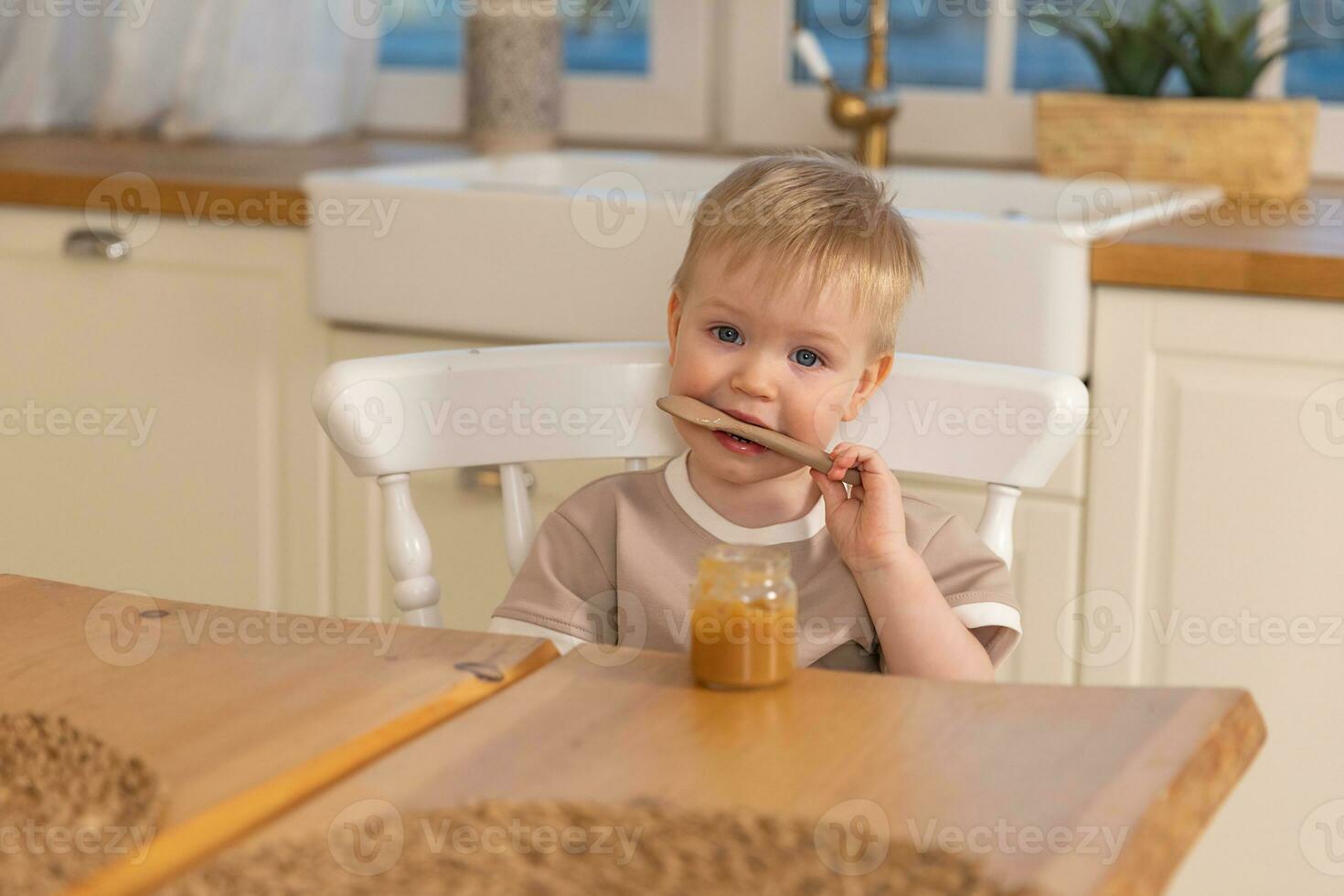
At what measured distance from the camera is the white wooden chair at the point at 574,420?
108 centimetres

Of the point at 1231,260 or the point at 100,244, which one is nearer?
the point at 1231,260

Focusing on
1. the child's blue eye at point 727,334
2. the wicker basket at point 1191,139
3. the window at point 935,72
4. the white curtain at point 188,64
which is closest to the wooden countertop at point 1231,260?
the wicker basket at point 1191,139

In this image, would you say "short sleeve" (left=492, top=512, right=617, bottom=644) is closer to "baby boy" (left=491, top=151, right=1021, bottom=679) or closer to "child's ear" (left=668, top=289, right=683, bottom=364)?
"baby boy" (left=491, top=151, right=1021, bottom=679)

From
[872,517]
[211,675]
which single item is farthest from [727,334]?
[211,675]

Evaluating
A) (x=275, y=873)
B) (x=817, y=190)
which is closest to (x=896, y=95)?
(x=817, y=190)

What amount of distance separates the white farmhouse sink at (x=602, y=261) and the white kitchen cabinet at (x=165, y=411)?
12cm

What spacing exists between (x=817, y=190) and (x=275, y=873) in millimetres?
642

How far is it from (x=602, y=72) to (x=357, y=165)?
483mm

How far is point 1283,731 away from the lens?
1.47 meters

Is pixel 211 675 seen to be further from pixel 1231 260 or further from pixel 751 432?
pixel 1231 260

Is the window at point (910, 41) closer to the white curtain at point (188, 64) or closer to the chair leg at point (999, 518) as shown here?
the white curtain at point (188, 64)

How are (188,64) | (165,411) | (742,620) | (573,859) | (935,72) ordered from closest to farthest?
(573,859), (742,620), (165,411), (935,72), (188,64)

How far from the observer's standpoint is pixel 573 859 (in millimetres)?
610

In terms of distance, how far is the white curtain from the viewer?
2273 mm
